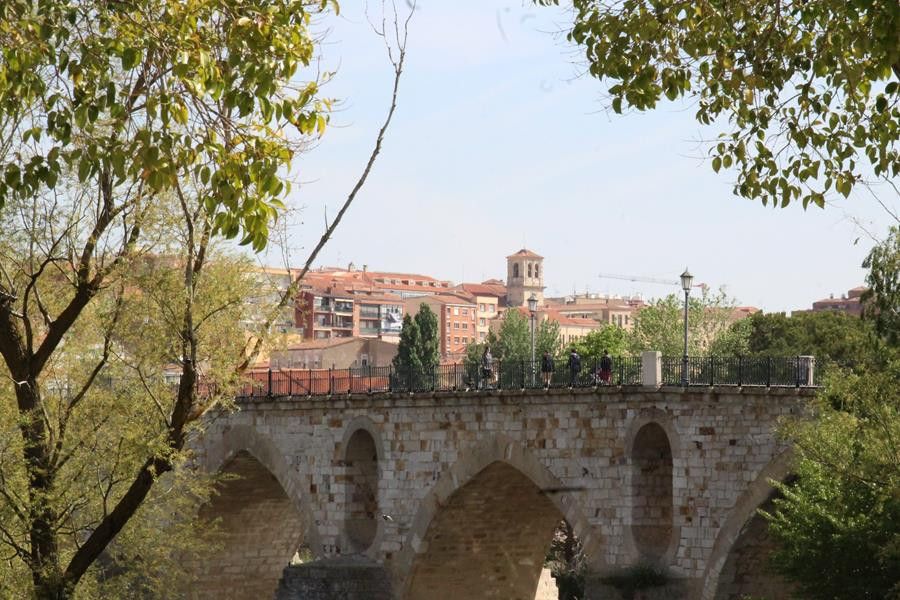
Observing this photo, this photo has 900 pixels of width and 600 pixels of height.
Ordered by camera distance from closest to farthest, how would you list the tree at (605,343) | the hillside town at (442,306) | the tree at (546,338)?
the tree at (605,343)
the tree at (546,338)
the hillside town at (442,306)

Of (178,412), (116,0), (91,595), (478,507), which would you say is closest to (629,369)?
(478,507)

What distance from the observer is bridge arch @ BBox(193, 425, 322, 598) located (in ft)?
133

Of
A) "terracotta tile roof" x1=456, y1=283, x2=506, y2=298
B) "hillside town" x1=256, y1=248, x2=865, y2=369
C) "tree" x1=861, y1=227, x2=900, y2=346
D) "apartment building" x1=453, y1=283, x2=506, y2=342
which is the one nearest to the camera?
"tree" x1=861, y1=227, x2=900, y2=346

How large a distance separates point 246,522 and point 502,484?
12.2m

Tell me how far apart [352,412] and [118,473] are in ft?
65.9

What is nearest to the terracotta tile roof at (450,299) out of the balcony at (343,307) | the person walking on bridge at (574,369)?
the balcony at (343,307)

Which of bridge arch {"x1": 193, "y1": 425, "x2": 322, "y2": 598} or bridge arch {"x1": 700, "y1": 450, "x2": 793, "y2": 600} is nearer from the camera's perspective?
bridge arch {"x1": 700, "y1": 450, "x2": 793, "y2": 600}

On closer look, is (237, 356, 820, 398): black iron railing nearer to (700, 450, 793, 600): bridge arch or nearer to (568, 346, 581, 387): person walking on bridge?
(568, 346, 581, 387): person walking on bridge

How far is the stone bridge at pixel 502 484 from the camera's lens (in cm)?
2794

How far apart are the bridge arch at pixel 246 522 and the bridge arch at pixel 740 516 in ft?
46.1

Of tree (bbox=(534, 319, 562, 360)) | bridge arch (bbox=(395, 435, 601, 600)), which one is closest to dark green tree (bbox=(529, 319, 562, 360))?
tree (bbox=(534, 319, 562, 360))

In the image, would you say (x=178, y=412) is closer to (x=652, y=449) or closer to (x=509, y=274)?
(x=652, y=449)

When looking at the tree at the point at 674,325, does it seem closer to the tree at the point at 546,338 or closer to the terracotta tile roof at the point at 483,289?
the tree at the point at 546,338

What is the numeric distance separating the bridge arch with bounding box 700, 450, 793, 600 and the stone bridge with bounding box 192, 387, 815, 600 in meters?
0.02
